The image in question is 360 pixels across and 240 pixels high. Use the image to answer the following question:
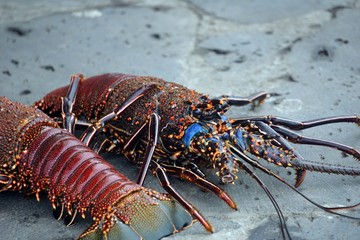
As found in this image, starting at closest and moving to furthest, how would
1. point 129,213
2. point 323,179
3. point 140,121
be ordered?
point 129,213 < point 323,179 < point 140,121

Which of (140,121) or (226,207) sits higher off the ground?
(140,121)

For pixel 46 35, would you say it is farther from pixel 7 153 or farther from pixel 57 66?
pixel 7 153

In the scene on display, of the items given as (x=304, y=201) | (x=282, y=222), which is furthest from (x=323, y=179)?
(x=282, y=222)

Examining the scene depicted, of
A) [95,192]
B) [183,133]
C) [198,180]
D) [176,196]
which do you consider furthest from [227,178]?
[95,192]

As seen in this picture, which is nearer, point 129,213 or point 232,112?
point 129,213

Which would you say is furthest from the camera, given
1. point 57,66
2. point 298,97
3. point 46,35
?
point 46,35

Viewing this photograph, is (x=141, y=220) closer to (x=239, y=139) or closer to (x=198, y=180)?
(x=198, y=180)

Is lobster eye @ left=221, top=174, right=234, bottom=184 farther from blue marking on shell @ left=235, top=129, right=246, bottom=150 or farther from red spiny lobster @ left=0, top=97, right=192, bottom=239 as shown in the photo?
red spiny lobster @ left=0, top=97, right=192, bottom=239
